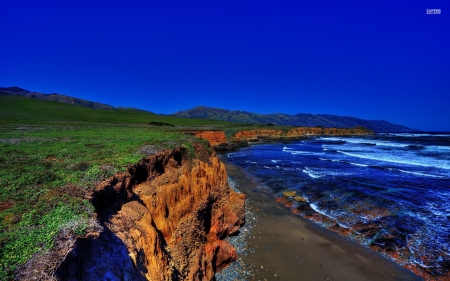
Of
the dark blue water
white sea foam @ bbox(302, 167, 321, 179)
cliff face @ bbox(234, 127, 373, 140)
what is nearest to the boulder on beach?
the dark blue water

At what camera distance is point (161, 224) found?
10.4 m

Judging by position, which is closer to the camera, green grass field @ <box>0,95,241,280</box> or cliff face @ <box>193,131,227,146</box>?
green grass field @ <box>0,95,241,280</box>

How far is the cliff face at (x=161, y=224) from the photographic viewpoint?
18.9ft

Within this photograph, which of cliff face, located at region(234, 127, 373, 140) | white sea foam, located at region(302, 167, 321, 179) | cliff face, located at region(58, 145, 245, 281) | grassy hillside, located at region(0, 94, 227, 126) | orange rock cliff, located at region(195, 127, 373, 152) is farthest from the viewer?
cliff face, located at region(234, 127, 373, 140)

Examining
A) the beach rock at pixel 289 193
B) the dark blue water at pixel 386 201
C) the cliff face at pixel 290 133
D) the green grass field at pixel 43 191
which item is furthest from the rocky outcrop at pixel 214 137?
the green grass field at pixel 43 191

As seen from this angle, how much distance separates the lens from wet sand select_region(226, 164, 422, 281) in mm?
13352

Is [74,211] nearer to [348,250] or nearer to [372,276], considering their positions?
[372,276]

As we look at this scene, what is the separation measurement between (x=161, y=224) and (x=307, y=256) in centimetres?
1030

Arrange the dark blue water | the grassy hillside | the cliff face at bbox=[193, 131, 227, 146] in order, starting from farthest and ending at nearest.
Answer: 1. the cliff face at bbox=[193, 131, 227, 146]
2. the grassy hillside
3. the dark blue water

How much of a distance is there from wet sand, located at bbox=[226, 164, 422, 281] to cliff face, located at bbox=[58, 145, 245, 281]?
208cm

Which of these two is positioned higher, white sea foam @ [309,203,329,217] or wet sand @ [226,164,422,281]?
white sea foam @ [309,203,329,217]

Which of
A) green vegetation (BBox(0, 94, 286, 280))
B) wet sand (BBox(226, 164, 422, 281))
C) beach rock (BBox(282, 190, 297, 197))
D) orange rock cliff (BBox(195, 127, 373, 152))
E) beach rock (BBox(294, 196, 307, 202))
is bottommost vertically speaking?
wet sand (BBox(226, 164, 422, 281))

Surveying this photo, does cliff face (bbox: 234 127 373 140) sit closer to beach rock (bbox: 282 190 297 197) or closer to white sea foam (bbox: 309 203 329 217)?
beach rock (bbox: 282 190 297 197)

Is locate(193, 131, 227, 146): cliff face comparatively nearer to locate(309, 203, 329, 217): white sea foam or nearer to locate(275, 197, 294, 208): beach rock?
locate(275, 197, 294, 208): beach rock
